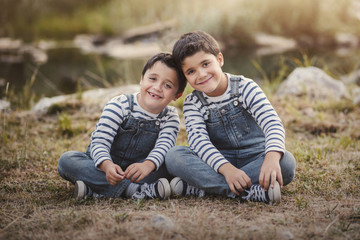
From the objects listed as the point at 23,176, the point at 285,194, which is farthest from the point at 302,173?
the point at 23,176

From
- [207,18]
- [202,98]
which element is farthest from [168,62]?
[207,18]

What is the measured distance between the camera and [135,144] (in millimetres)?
2111

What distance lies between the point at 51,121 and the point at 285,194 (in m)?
2.56

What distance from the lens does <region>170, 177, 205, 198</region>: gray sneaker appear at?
1929mm

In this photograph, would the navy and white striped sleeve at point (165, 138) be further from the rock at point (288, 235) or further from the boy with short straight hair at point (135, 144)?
the rock at point (288, 235)

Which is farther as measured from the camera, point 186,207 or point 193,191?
point 193,191

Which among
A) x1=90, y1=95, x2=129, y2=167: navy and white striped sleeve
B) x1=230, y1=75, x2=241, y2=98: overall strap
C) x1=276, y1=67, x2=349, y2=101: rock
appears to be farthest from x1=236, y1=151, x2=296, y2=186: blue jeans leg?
x1=276, y1=67, x2=349, y2=101: rock

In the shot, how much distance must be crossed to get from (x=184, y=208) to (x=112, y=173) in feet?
1.34

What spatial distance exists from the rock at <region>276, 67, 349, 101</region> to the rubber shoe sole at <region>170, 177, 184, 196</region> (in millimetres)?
2588

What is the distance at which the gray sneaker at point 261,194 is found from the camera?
172 cm

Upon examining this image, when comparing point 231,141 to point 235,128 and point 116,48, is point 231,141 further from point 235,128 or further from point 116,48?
point 116,48

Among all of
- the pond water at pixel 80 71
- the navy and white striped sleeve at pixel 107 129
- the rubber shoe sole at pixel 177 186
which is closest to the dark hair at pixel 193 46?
the navy and white striped sleeve at pixel 107 129

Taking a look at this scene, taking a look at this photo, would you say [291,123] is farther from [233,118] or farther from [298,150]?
[233,118]

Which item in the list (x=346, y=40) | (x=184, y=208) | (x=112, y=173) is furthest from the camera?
(x=346, y=40)
